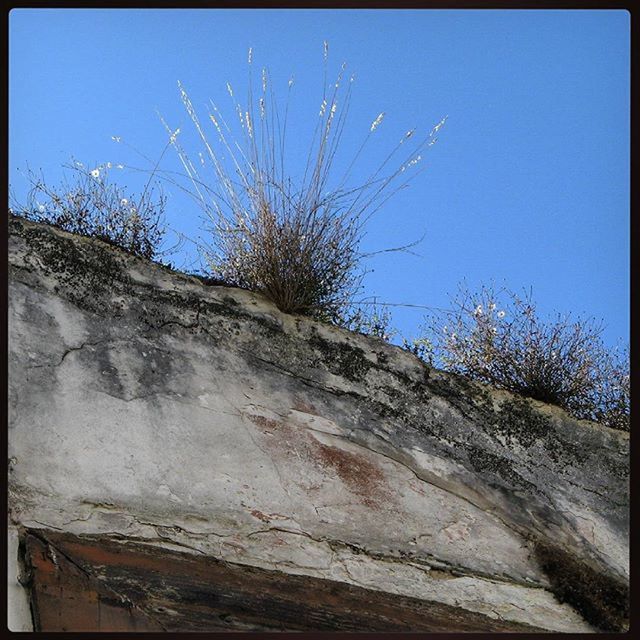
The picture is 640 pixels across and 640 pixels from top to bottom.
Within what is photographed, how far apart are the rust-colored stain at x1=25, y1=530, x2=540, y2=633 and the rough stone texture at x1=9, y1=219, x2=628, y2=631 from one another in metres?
0.04

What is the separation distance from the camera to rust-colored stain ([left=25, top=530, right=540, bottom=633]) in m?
2.64

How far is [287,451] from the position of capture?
2863 mm

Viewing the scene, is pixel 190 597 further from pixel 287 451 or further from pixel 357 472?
pixel 357 472

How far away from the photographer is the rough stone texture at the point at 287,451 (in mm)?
2732

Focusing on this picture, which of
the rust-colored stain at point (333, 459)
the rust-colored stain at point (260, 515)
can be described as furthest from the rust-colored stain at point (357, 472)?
the rust-colored stain at point (260, 515)

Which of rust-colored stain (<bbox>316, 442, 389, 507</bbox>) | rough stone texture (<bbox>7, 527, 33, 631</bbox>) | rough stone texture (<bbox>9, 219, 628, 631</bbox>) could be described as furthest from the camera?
rust-colored stain (<bbox>316, 442, 389, 507</bbox>)

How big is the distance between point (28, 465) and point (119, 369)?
0.40 m

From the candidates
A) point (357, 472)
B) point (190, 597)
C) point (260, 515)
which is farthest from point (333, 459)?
point (190, 597)

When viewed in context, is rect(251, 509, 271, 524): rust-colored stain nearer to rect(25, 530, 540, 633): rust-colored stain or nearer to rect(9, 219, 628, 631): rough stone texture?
rect(9, 219, 628, 631): rough stone texture

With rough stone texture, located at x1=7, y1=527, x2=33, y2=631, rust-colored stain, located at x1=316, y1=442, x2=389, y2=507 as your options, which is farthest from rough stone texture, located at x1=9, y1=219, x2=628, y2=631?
rough stone texture, located at x1=7, y1=527, x2=33, y2=631

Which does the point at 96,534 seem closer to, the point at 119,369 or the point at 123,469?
the point at 123,469

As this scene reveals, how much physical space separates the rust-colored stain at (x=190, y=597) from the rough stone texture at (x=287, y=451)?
4 centimetres

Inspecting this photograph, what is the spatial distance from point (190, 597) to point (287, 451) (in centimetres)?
53

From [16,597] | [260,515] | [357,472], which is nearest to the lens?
[16,597]
